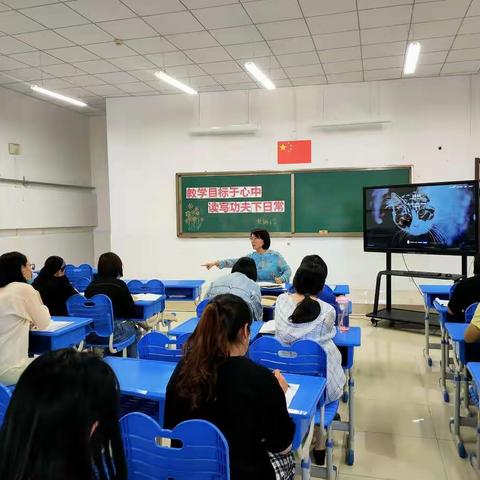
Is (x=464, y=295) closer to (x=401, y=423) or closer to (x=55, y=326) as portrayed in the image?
(x=401, y=423)

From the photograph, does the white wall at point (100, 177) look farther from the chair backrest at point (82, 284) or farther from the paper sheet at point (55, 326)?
the paper sheet at point (55, 326)

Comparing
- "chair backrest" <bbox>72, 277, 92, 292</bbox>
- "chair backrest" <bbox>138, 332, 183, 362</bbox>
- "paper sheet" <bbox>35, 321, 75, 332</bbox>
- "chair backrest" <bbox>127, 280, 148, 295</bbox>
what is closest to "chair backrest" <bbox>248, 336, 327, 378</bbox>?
"chair backrest" <bbox>138, 332, 183, 362</bbox>

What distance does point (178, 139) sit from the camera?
6805 millimetres

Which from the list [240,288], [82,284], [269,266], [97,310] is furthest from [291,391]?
[82,284]

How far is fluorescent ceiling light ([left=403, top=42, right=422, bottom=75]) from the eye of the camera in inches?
169

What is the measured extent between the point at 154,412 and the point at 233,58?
434 cm

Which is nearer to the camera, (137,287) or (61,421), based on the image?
(61,421)

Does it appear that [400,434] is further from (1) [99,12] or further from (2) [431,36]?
(1) [99,12]

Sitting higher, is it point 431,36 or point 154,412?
point 431,36

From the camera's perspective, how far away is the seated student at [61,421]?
835 millimetres

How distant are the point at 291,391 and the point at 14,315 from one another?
1.69 metres

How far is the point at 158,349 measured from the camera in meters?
2.34

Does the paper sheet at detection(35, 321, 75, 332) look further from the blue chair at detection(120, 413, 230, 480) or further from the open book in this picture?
the blue chair at detection(120, 413, 230, 480)

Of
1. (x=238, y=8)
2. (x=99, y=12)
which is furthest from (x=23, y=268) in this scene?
(x=238, y=8)
